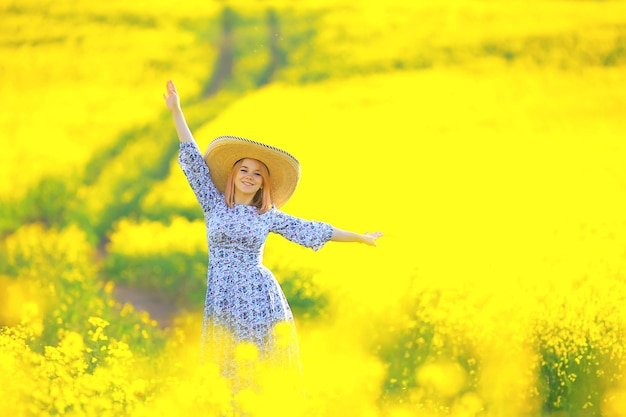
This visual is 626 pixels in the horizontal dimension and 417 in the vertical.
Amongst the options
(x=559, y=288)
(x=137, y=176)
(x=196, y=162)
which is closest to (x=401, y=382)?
(x=559, y=288)

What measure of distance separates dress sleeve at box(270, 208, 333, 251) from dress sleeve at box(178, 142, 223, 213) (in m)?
0.30

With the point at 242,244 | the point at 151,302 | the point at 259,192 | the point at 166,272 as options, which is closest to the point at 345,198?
the point at 166,272

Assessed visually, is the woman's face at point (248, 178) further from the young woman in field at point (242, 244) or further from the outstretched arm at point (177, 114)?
the outstretched arm at point (177, 114)

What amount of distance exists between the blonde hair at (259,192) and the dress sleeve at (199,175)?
0.06 meters

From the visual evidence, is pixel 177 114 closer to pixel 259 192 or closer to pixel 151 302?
pixel 259 192

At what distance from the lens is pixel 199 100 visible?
31.5 feet

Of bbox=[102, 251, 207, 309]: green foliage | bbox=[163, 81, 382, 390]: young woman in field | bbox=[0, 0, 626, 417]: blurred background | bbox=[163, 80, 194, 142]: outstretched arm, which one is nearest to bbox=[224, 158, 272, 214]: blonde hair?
bbox=[163, 81, 382, 390]: young woman in field

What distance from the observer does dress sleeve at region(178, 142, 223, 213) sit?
6.10 meters

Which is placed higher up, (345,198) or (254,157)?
(345,198)

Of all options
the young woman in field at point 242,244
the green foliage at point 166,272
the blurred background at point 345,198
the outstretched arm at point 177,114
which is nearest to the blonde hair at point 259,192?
the young woman in field at point 242,244

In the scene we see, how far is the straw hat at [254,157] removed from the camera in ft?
20.1

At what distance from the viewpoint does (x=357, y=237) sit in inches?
238

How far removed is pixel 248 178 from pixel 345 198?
271 cm

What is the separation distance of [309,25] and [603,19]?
7.87 feet
